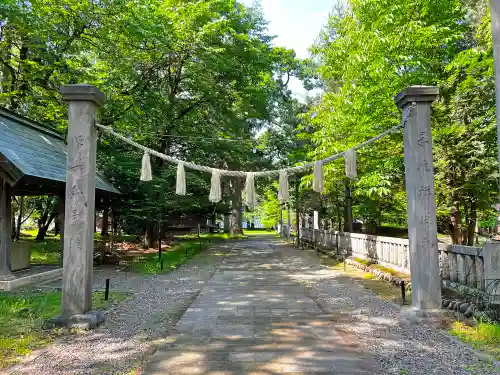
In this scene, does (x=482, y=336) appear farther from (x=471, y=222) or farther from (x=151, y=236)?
(x=151, y=236)

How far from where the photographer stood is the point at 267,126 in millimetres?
32875

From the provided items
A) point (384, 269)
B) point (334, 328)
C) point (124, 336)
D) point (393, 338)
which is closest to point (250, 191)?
point (334, 328)

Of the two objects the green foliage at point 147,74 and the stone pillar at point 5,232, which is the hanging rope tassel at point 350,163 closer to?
the stone pillar at point 5,232

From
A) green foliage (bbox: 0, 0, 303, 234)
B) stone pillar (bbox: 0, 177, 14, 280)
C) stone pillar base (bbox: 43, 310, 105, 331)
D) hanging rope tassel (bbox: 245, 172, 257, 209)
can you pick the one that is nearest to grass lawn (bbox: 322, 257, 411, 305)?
hanging rope tassel (bbox: 245, 172, 257, 209)

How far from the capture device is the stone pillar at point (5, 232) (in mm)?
10477

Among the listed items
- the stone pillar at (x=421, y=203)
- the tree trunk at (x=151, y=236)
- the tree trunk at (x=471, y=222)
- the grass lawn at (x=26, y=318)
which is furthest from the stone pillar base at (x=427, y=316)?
the tree trunk at (x=151, y=236)

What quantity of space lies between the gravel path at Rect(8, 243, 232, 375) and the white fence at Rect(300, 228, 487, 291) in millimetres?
5920

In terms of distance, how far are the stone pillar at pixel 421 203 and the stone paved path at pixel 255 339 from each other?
1.80 metres

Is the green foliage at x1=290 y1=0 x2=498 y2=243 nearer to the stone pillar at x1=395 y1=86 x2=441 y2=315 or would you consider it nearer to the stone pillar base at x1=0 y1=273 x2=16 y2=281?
the stone pillar at x1=395 y1=86 x2=441 y2=315

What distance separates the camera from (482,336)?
227 inches

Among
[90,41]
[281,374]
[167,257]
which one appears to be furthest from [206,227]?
[281,374]

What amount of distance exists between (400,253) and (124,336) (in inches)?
342

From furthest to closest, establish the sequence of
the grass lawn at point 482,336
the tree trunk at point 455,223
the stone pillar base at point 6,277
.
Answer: the tree trunk at point 455,223
the stone pillar base at point 6,277
the grass lawn at point 482,336

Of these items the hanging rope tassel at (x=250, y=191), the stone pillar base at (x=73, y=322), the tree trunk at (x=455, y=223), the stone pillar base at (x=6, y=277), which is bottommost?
the stone pillar base at (x=73, y=322)
